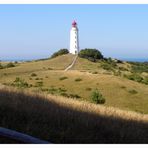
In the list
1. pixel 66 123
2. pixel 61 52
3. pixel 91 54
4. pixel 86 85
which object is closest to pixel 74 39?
pixel 91 54

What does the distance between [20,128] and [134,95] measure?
64108 mm

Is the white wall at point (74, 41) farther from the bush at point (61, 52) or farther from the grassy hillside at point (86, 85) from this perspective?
the grassy hillside at point (86, 85)

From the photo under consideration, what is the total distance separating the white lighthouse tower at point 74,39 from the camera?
126 meters

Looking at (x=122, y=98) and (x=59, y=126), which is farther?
(x=122, y=98)

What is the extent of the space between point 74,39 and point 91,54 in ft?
24.2

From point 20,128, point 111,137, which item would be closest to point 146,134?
point 111,137

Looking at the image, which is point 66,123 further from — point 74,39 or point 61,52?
point 61,52

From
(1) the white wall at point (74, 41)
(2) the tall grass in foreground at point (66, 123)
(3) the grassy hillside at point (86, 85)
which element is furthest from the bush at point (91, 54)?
(2) the tall grass in foreground at point (66, 123)

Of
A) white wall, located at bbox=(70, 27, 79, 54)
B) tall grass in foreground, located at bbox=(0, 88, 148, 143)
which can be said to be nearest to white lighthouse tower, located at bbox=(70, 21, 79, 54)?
white wall, located at bbox=(70, 27, 79, 54)

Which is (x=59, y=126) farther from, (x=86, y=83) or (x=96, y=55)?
(x=96, y=55)

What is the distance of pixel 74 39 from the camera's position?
125938 millimetres

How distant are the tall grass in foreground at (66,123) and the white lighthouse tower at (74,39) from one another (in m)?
115

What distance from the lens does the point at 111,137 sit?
8867mm

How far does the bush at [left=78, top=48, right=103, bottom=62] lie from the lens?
125825 millimetres
